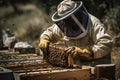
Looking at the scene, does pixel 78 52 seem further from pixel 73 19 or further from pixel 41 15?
pixel 41 15

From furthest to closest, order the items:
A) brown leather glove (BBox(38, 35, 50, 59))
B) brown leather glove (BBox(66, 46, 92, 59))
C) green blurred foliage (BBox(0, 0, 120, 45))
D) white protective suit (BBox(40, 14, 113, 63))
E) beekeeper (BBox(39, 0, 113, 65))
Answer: green blurred foliage (BBox(0, 0, 120, 45)) < brown leather glove (BBox(38, 35, 50, 59)) < beekeeper (BBox(39, 0, 113, 65)) < white protective suit (BBox(40, 14, 113, 63)) < brown leather glove (BBox(66, 46, 92, 59))

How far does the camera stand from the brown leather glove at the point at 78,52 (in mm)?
4969

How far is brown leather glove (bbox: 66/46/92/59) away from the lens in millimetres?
4969

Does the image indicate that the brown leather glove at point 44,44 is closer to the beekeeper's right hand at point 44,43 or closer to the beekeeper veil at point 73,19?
the beekeeper's right hand at point 44,43

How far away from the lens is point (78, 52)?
5051 millimetres

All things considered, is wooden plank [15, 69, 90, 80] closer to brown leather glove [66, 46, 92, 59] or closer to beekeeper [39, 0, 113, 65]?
brown leather glove [66, 46, 92, 59]

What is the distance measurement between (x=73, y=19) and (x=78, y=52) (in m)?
0.66

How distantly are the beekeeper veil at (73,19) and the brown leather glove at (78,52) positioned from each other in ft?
1.67

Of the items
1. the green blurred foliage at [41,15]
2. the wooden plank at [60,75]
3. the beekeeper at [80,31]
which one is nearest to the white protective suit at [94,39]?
the beekeeper at [80,31]

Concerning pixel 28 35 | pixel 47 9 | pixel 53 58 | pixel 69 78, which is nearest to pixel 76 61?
pixel 53 58

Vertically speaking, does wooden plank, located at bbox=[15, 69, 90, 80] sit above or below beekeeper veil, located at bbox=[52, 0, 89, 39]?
below

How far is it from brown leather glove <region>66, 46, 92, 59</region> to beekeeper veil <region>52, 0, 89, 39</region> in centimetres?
51

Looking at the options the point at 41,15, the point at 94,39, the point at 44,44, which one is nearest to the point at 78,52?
the point at 94,39

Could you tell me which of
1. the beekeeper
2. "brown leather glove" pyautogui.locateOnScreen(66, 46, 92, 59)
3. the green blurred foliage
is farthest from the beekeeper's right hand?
the green blurred foliage
